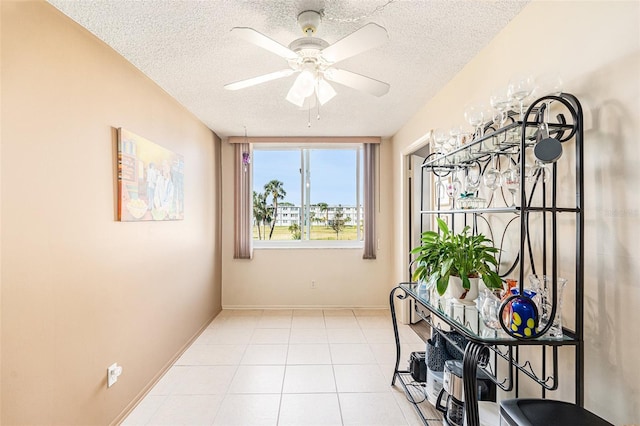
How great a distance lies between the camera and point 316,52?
1.79 meters

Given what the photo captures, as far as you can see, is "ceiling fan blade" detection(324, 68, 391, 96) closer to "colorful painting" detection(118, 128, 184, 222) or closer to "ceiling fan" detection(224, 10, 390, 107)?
"ceiling fan" detection(224, 10, 390, 107)

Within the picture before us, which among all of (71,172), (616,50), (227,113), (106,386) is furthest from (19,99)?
(616,50)

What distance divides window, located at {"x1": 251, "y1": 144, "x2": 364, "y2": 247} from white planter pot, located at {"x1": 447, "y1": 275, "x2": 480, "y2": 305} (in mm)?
3010

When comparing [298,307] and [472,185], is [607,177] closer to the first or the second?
[472,185]

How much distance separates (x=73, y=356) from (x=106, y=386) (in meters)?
0.41

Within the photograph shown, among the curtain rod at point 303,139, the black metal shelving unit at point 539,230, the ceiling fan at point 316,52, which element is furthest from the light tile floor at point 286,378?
the curtain rod at point 303,139

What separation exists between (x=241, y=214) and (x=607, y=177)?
13.1 feet

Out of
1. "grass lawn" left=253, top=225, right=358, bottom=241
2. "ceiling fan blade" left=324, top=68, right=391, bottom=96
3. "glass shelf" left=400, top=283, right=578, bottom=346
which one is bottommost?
"glass shelf" left=400, top=283, right=578, bottom=346

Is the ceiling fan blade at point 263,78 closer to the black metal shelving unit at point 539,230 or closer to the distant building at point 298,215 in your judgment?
the black metal shelving unit at point 539,230

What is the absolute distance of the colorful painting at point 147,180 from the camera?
2.24 meters

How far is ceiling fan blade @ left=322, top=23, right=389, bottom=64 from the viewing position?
1448 mm

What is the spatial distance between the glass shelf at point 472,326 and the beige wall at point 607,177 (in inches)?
6.2

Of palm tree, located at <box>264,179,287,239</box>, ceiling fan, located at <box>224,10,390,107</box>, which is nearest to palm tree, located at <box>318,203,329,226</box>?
palm tree, located at <box>264,179,287,239</box>

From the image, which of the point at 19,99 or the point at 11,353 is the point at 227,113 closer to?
the point at 19,99
